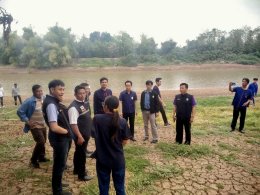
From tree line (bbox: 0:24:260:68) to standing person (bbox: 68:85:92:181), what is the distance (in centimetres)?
5174

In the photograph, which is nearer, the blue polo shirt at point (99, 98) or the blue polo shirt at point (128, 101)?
the blue polo shirt at point (99, 98)

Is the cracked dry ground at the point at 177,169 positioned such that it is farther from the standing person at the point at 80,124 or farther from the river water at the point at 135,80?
the river water at the point at 135,80

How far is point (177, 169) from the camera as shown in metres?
5.28

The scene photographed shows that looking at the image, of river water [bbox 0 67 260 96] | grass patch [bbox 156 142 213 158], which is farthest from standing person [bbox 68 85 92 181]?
river water [bbox 0 67 260 96]

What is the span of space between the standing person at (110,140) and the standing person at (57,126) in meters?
0.77

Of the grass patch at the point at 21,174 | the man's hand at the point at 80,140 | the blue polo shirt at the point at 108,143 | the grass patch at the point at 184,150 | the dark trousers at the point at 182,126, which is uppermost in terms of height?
the blue polo shirt at the point at 108,143

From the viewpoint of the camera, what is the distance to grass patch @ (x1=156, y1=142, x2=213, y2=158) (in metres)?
6.07

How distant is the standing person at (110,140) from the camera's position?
318 cm

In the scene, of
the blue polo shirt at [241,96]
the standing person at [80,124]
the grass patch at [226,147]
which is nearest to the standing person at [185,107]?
the grass patch at [226,147]

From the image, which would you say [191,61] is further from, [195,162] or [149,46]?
[195,162]

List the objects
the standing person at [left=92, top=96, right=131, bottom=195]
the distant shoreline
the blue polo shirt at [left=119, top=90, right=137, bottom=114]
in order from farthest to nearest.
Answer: the distant shoreline, the blue polo shirt at [left=119, top=90, right=137, bottom=114], the standing person at [left=92, top=96, right=131, bottom=195]

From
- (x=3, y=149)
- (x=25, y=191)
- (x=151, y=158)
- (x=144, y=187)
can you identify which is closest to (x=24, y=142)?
(x=3, y=149)

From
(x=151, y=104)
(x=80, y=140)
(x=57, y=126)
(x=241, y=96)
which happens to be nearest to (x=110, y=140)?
(x=57, y=126)

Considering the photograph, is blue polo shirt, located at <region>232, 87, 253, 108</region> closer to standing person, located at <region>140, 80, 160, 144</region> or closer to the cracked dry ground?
the cracked dry ground
